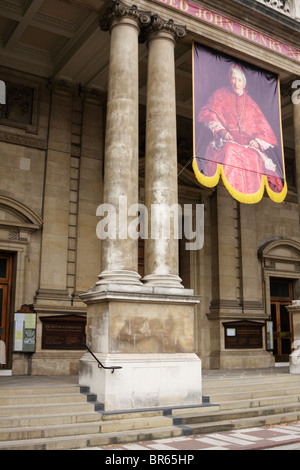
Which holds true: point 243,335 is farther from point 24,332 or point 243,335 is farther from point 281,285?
point 24,332

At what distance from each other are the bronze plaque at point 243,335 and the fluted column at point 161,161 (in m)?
6.36

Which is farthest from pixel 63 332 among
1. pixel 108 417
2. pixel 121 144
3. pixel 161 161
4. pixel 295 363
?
pixel 295 363

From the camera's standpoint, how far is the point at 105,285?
8555 mm

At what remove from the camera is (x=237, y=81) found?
1180 cm

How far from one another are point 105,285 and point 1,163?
579 centimetres

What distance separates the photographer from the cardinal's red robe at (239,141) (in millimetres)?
10766

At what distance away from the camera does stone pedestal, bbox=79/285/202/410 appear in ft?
26.8

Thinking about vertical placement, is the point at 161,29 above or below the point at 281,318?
above

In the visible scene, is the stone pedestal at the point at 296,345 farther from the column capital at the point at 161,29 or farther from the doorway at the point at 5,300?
the column capital at the point at 161,29

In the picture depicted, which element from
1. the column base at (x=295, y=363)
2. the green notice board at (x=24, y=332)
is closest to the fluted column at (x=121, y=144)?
the green notice board at (x=24, y=332)

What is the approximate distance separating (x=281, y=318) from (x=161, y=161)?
30.8 feet

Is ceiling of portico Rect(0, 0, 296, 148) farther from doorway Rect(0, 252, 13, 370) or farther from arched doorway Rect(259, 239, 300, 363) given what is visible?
arched doorway Rect(259, 239, 300, 363)

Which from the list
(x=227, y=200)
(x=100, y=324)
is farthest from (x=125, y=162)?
(x=227, y=200)
